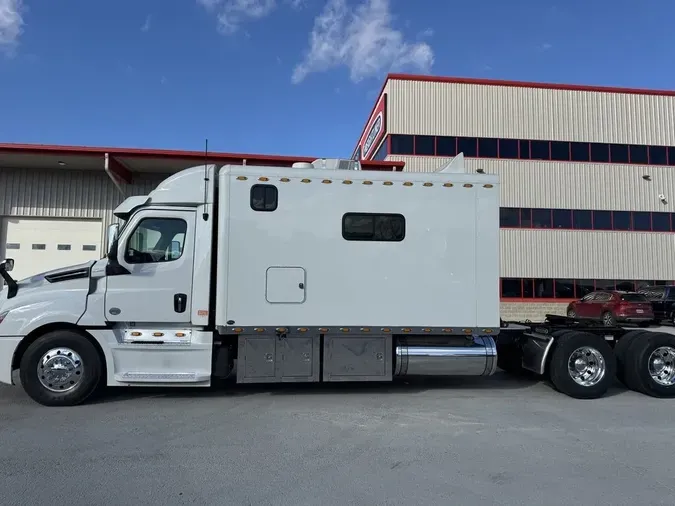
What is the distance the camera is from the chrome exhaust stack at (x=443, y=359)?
6.93m

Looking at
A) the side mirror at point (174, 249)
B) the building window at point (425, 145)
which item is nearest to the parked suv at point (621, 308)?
the building window at point (425, 145)

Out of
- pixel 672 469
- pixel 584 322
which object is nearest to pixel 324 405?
pixel 672 469

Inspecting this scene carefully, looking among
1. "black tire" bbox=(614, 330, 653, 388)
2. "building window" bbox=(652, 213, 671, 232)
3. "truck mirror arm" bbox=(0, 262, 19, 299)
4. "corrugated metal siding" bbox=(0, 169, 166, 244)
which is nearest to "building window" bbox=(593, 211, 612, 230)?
"building window" bbox=(652, 213, 671, 232)

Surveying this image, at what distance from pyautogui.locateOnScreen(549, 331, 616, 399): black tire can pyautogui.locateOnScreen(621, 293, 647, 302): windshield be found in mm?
13494

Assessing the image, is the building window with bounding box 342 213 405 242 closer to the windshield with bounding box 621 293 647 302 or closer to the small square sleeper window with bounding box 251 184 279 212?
the small square sleeper window with bounding box 251 184 279 212

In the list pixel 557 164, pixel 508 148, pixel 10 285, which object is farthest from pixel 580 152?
pixel 10 285

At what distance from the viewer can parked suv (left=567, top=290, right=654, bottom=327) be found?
18.4m

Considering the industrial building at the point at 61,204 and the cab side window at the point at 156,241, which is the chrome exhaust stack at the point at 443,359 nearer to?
the cab side window at the point at 156,241

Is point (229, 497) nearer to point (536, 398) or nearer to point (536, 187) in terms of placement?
point (536, 398)

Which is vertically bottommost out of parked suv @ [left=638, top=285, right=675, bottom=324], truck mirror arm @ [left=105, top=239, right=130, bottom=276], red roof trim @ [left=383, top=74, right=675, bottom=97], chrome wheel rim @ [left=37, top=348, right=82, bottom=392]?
chrome wheel rim @ [left=37, top=348, right=82, bottom=392]

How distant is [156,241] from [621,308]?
58.2 ft

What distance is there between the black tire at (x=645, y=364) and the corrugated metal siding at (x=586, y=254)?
46.2ft

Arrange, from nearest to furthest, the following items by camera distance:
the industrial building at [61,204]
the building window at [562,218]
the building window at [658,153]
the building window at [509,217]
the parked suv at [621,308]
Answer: the industrial building at [61,204] → the parked suv at [621,308] → the building window at [509,217] → the building window at [562,218] → the building window at [658,153]

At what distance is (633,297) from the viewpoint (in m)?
18.9
